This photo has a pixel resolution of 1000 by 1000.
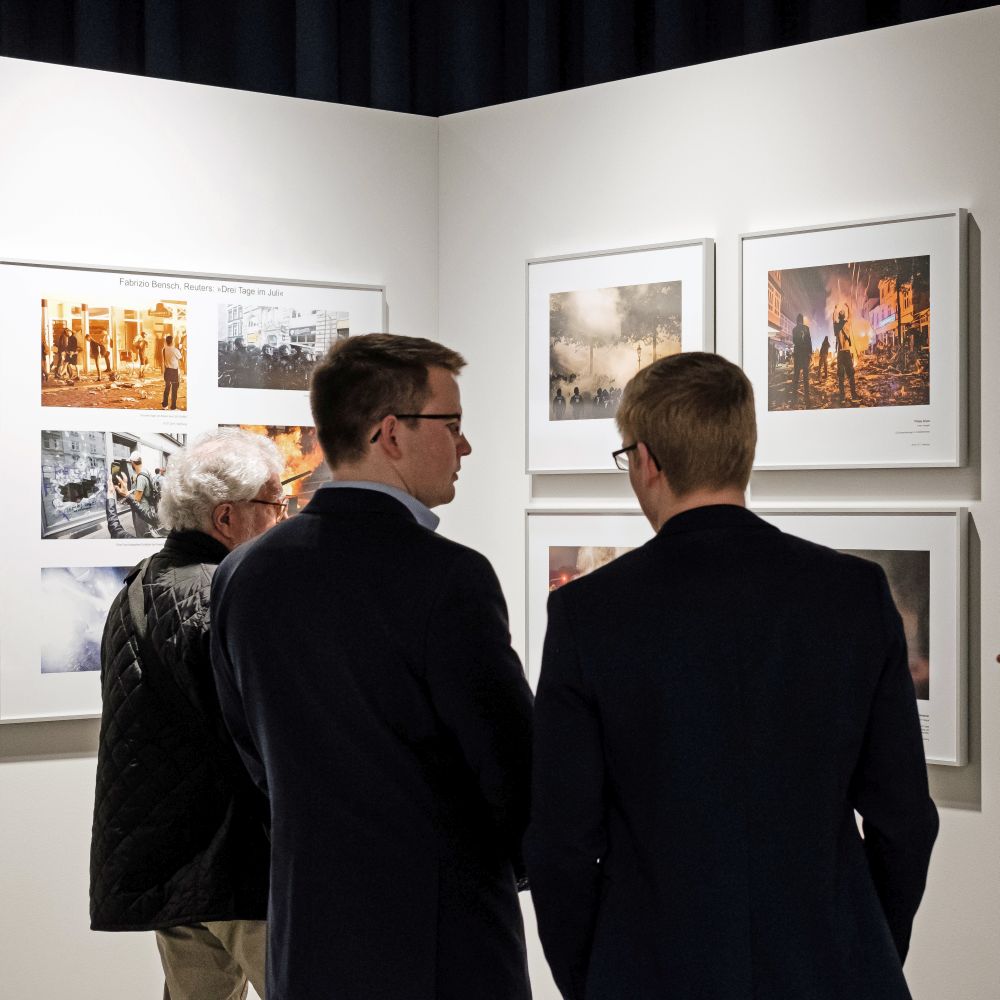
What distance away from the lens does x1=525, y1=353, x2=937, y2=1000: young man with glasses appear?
6.37 ft

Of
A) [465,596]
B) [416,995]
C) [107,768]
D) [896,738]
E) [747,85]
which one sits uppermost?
[747,85]

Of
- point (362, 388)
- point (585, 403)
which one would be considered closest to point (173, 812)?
point (362, 388)

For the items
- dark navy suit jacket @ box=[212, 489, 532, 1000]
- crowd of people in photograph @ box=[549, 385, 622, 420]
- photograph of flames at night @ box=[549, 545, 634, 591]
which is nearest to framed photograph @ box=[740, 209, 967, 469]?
crowd of people in photograph @ box=[549, 385, 622, 420]

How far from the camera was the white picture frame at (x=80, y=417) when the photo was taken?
4.04 m

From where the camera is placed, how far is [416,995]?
2.25 metres

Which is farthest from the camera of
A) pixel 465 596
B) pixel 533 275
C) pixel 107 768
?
pixel 533 275

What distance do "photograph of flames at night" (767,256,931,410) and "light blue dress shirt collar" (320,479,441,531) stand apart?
1.87 metres

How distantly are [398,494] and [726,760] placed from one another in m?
0.79

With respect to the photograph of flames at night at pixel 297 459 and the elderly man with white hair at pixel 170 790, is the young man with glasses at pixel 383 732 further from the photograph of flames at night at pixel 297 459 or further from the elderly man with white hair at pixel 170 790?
the photograph of flames at night at pixel 297 459

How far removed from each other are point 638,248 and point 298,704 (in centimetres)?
244

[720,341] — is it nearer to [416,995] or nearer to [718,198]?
[718,198]

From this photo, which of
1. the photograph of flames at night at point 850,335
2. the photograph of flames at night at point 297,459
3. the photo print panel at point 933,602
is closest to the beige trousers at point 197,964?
the photograph of flames at night at point 297,459

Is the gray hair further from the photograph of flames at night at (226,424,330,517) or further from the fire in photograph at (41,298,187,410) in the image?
the photograph of flames at night at (226,424,330,517)

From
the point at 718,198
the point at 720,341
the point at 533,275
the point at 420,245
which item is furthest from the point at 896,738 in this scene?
the point at 420,245
